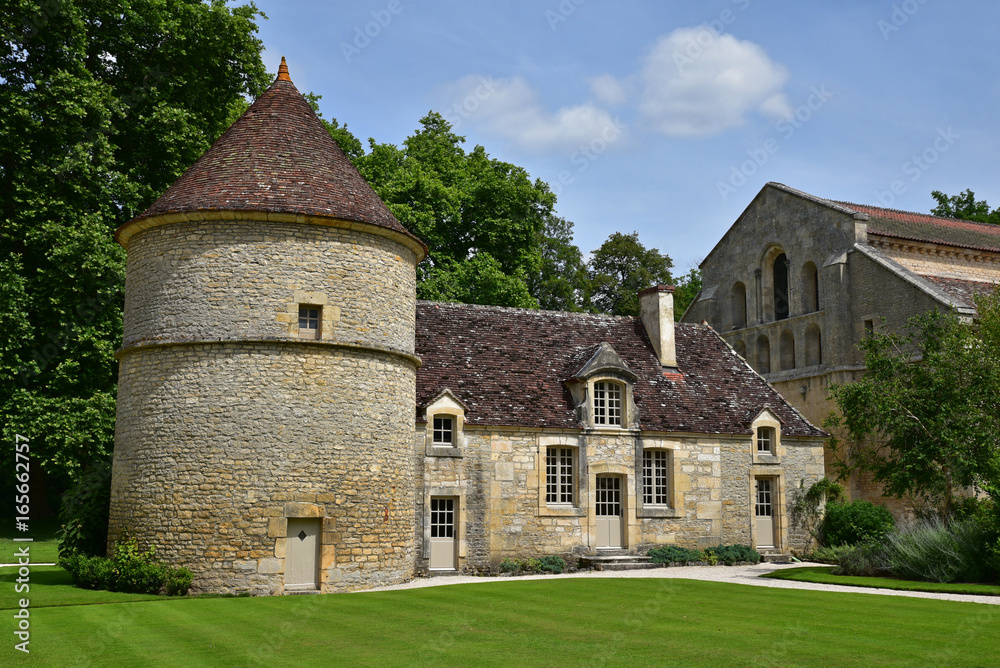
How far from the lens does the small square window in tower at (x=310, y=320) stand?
57.1ft

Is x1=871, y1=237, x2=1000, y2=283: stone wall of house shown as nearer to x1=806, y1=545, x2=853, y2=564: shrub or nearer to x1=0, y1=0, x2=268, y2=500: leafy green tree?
x1=806, y1=545, x2=853, y2=564: shrub

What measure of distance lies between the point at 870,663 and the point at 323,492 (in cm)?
1059

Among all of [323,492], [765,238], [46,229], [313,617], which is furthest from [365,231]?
[765,238]

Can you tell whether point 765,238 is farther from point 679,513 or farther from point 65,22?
point 65,22

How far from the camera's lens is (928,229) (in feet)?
110

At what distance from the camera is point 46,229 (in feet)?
72.2

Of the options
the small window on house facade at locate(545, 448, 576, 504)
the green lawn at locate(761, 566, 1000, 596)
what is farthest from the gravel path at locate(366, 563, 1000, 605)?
the small window on house facade at locate(545, 448, 576, 504)

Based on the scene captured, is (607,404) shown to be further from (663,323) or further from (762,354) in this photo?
(762,354)

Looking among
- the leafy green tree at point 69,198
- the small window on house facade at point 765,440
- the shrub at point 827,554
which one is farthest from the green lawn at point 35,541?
the shrub at point 827,554

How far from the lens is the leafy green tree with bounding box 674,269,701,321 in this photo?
49.4m

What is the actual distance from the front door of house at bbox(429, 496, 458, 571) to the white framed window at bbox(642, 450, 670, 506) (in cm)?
553

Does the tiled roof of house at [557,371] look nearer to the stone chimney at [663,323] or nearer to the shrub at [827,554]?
the stone chimney at [663,323]

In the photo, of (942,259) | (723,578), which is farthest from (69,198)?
(942,259)

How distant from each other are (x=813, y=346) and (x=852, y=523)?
1014 cm
